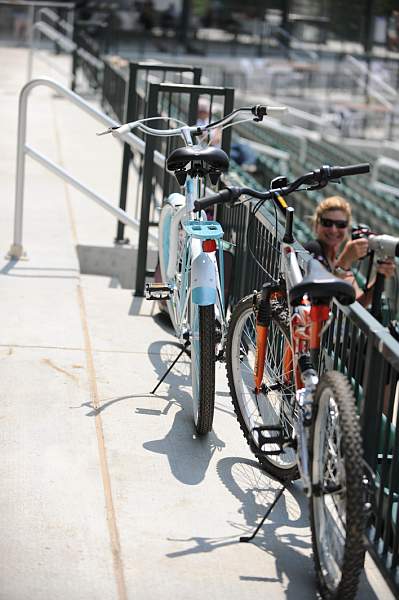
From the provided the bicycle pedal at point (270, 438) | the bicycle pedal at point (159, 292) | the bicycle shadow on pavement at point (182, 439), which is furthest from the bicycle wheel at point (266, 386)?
the bicycle pedal at point (159, 292)

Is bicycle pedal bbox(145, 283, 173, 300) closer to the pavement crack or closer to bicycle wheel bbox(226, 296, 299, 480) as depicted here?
the pavement crack

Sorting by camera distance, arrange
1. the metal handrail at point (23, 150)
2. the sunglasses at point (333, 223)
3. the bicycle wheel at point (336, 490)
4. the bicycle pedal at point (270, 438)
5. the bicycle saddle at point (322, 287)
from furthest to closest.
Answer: the metal handrail at point (23, 150) < the sunglasses at point (333, 223) < the bicycle pedal at point (270, 438) < the bicycle saddle at point (322, 287) < the bicycle wheel at point (336, 490)

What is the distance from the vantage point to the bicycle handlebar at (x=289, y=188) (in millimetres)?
4332

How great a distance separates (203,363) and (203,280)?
1.22 feet

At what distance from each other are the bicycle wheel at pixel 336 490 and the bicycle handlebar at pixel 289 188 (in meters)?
0.91

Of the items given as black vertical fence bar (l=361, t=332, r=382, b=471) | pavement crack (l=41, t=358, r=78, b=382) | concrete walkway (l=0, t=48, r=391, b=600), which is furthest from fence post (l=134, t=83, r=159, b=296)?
black vertical fence bar (l=361, t=332, r=382, b=471)

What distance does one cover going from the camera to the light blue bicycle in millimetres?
4930

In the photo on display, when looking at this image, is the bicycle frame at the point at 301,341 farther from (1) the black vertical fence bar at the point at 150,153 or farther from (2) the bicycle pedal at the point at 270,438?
(1) the black vertical fence bar at the point at 150,153

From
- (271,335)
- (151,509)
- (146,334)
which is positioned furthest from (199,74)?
(151,509)

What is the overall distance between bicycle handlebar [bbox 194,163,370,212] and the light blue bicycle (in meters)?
0.54

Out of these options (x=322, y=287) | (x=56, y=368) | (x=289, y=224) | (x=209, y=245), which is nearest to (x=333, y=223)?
(x=209, y=245)

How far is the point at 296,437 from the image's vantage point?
4145 mm

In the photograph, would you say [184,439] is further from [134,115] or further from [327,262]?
[134,115]

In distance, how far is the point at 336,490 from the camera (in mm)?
3707
